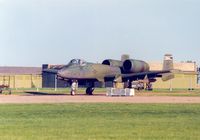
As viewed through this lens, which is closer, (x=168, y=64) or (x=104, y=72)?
(x=104, y=72)

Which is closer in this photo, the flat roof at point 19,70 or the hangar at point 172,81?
the hangar at point 172,81

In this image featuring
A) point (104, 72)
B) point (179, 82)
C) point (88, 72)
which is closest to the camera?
point (88, 72)

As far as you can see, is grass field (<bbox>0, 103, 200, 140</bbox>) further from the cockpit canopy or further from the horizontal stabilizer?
the horizontal stabilizer

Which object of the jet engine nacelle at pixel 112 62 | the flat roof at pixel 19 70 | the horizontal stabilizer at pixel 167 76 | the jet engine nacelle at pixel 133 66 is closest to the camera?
the jet engine nacelle at pixel 112 62

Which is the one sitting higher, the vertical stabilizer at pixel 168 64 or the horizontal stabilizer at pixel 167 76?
the vertical stabilizer at pixel 168 64

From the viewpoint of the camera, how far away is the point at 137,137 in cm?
1844

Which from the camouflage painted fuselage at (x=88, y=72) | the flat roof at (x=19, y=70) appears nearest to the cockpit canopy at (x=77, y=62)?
the camouflage painted fuselage at (x=88, y=72)

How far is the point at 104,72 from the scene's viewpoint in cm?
6147

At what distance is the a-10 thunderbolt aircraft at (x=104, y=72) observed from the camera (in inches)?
2283

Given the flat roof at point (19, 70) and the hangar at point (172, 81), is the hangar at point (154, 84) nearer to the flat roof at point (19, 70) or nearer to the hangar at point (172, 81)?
the hangar at point (172, 81)

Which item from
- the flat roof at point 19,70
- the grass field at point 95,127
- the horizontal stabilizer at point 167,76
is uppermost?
the flat roof at point 19,70

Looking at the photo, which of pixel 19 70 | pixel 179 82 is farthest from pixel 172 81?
pixel 19 70

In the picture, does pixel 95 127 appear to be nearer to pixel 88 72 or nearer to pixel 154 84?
pixel 88 72

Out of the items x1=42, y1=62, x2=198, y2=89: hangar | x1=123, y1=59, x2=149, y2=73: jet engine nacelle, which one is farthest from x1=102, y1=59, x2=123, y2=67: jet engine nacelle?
x1=42, y1=62, x2=198, y2=89: hangar
